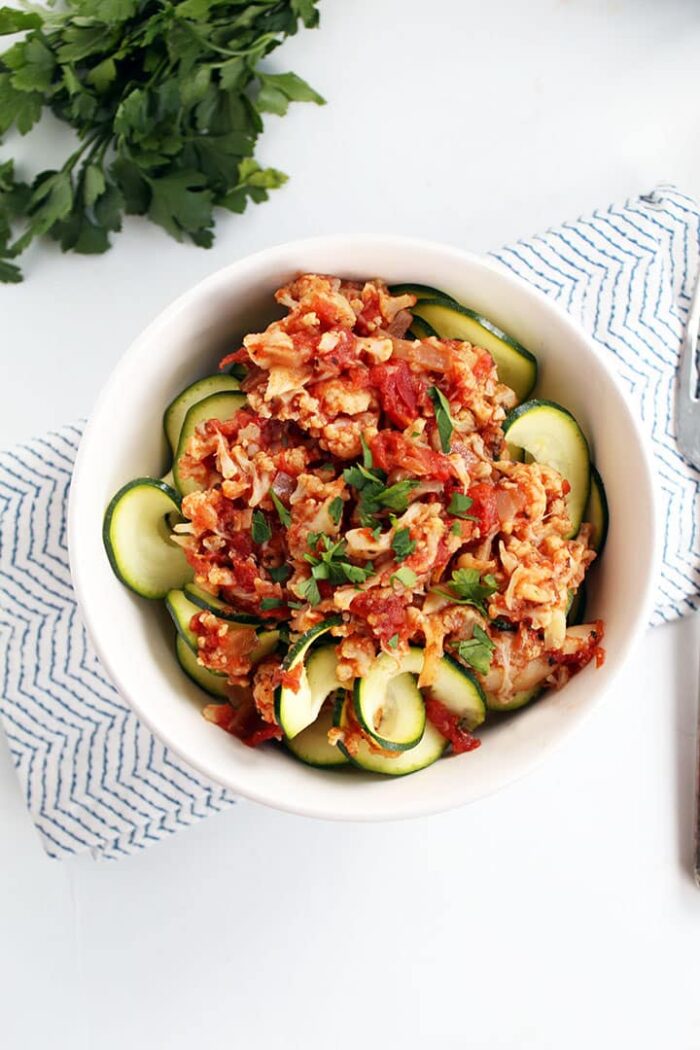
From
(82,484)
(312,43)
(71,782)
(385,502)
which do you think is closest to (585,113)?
(312,43)

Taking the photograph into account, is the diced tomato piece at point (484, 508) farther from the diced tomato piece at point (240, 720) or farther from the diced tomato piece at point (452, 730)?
the diced tomato piece at point (240, 720)

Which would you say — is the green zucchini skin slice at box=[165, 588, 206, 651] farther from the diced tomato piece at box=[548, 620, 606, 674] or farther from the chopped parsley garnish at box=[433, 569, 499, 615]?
the diced tomato piece at box=[548, 620, 606, 674]

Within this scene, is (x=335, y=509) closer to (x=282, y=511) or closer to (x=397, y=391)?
(x=282, y=511)

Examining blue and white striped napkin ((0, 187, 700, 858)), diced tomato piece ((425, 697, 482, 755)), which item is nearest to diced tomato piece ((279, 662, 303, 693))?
diced tomato piece ((425, 697, 482, 755))

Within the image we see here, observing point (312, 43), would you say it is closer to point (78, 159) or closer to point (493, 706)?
point (78, 159)

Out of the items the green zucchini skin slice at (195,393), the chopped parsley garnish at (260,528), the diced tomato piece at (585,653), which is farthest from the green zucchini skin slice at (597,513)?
the green zucchini skin slice at (195,393)

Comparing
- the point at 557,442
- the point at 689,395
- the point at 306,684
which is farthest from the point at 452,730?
the point at 689,395
